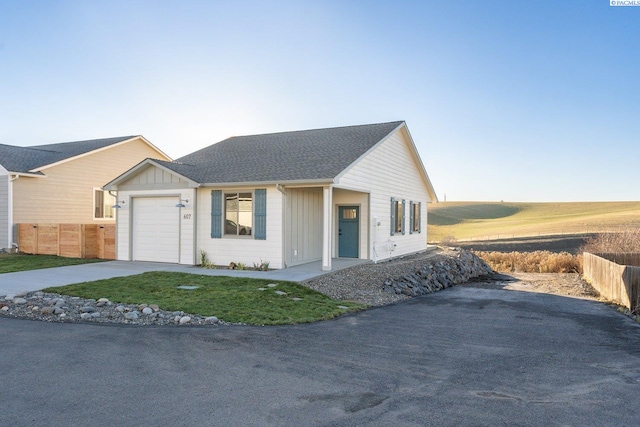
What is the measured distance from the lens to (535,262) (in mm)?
21953

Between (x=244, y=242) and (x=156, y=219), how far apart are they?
12.4 ft

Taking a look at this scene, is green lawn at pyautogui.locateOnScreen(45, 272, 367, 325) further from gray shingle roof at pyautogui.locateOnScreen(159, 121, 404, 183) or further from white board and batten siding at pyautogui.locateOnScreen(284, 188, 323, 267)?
gray shingle roof at pyautogui.locateOnScreen(159, 121, 404, 183)

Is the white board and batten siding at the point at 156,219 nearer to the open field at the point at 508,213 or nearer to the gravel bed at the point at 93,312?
the gravel bed at the point at 93,312

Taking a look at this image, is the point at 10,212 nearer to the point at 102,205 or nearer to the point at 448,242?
the point at 102,205

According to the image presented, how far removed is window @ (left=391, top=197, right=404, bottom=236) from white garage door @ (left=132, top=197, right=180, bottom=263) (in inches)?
336

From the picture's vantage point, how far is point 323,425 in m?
3.67

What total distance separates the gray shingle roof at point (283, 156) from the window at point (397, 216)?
10.4 feet

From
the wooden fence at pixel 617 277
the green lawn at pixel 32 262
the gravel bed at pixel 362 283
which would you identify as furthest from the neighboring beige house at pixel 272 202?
the wooden fence at pixel 617 277

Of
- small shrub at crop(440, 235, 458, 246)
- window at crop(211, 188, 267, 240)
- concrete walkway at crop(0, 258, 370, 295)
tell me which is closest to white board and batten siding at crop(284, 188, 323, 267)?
concrete walkway at crop(0, 258, 370, 295)

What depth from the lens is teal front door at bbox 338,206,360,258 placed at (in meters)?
16.3

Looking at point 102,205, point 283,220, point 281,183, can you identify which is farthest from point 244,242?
point 102,205

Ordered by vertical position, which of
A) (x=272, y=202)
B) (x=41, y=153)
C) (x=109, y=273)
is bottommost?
(x=109, y=273)

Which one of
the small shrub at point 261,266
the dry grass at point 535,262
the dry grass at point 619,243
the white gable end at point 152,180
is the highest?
the white gable end at point 152,180

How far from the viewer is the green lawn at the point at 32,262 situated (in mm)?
13914
